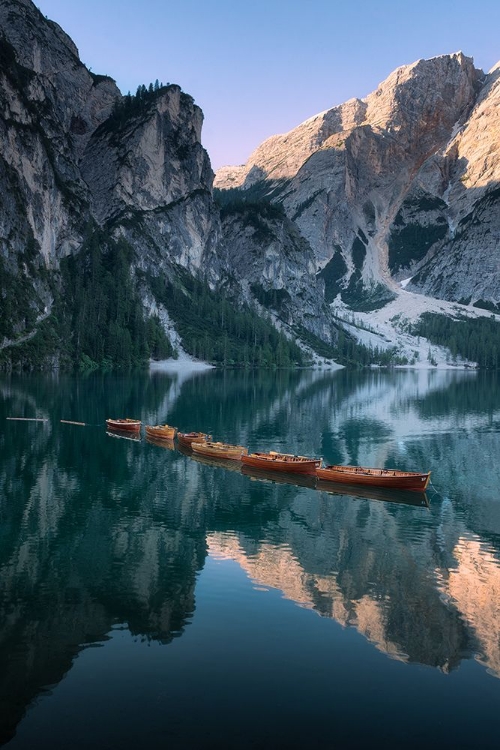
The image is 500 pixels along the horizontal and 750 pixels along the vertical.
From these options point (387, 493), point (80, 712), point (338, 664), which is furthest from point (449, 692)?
point (387, 493)

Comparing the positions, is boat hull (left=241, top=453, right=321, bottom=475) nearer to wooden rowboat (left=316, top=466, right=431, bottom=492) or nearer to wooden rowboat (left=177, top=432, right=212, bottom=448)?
wooden rowboat (left=316, top=466, right=431, bottom=492)

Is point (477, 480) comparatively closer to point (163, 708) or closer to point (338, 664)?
point (338, 664)

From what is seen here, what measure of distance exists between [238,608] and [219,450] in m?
37.4

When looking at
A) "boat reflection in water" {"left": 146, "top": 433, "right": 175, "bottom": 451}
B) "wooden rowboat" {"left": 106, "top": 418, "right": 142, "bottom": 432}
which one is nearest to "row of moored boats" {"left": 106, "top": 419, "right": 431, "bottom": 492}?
"boat reflection in water" {"left": 146, "top": 433, "right": 175, "bottom": 451}

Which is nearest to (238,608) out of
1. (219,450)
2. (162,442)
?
(219,450)

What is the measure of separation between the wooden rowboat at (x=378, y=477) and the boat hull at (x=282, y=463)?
1007 millimetres

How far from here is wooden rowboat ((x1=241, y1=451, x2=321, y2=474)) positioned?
56.9m

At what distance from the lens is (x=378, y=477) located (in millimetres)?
52625

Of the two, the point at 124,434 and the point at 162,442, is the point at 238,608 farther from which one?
the point at 124,434

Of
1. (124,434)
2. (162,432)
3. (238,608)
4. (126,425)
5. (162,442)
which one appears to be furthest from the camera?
(124,434)

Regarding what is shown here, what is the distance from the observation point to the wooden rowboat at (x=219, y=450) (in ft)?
208

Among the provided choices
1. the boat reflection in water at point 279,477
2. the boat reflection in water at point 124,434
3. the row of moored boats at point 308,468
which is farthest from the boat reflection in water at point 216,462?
the boat reflection in water at point 124,434

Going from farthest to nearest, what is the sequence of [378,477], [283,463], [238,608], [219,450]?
[219,450] → [283,463] → [378,477] → [238,608]

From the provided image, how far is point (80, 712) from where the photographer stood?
1902cm
